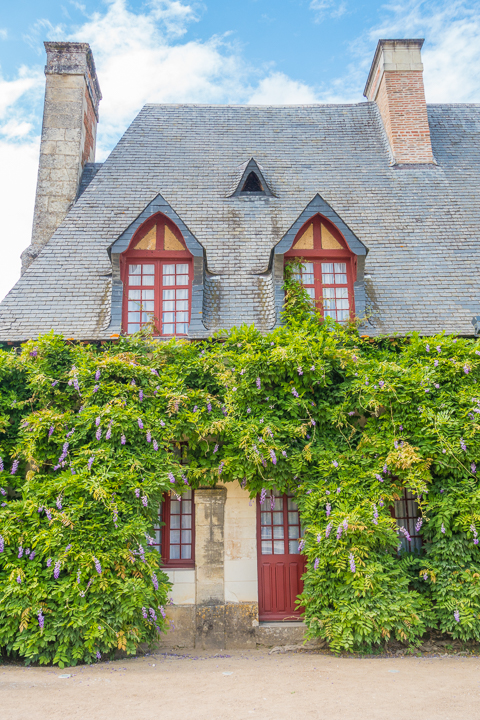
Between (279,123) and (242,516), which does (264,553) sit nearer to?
(242,516)

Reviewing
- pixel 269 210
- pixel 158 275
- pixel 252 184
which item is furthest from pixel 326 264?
pixel 252 184

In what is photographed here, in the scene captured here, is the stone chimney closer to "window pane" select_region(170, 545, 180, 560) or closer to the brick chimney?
"window pane" select_region(170, 545, 180, 560)

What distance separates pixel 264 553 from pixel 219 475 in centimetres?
163

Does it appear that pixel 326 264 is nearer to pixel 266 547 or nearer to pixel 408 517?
pixel 408 517

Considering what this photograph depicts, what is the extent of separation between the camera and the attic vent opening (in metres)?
10.1

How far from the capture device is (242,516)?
739 centimetres

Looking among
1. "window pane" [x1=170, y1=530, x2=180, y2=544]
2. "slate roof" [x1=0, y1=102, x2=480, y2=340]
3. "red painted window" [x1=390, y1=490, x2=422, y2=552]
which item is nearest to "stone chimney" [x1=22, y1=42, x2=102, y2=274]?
"slate roof" [x1=0, y1=102, x2=480, y2=340]

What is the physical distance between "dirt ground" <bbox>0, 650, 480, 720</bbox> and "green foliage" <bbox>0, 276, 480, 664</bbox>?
0.34m

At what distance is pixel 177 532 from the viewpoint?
7.57m

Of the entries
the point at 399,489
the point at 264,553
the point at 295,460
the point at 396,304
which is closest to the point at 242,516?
the point at 264,553

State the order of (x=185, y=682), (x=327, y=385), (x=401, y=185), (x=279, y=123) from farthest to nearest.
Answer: (x=279, y=123) < (x=401, y=185) < (x=327, y=385) < (x=185, y=682)

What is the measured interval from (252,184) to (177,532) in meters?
6.65

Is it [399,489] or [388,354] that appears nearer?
[399,489]

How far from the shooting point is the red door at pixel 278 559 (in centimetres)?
733
